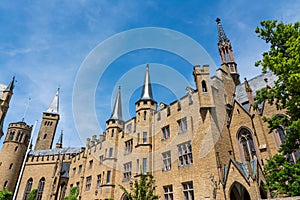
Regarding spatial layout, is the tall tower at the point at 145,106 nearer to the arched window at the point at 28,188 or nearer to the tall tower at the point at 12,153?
the tall tower at the point at 12,153

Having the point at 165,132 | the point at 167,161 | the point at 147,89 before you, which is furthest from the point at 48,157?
the point at 167,161

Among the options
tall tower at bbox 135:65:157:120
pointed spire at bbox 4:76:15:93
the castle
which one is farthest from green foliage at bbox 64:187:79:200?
pointed spire at bbox 4:76:15:93

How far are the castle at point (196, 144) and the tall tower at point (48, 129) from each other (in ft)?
111

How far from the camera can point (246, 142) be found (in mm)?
19531

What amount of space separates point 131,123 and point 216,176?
15979 mm

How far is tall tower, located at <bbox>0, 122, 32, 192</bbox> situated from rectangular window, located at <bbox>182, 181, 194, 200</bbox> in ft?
140

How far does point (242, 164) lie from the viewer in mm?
17906

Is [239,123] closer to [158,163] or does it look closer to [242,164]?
[242,164]

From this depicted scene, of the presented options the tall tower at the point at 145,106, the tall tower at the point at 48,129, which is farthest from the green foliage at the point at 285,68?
the tall tower at the point at 48,129

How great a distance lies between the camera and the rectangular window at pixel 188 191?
1870 cm

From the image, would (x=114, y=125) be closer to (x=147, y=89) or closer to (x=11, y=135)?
(x=147, y=89)

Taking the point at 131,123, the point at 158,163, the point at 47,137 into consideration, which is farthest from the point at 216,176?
the point at 47,137

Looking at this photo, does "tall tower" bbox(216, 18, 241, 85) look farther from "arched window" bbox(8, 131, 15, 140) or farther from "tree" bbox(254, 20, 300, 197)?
"arched window" bbox(8, 131, 15, 140)

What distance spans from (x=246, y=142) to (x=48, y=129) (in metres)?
66.5
